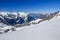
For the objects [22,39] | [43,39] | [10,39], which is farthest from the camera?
[10,39]

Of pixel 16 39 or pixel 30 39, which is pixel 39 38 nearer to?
pixel 30 39

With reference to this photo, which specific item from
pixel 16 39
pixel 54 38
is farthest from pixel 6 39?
pixel 54 38

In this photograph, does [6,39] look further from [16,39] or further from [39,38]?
[39,38]

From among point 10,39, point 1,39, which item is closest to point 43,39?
point 10,39

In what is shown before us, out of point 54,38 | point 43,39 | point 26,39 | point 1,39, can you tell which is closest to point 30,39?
point 26,39

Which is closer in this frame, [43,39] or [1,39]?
[43,39]

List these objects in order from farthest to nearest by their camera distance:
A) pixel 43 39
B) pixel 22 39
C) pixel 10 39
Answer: pixel 10 39, pixel 22 39, pixel 43 39

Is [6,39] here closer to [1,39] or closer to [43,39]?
[1,39]

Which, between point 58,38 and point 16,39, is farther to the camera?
point 16,39
